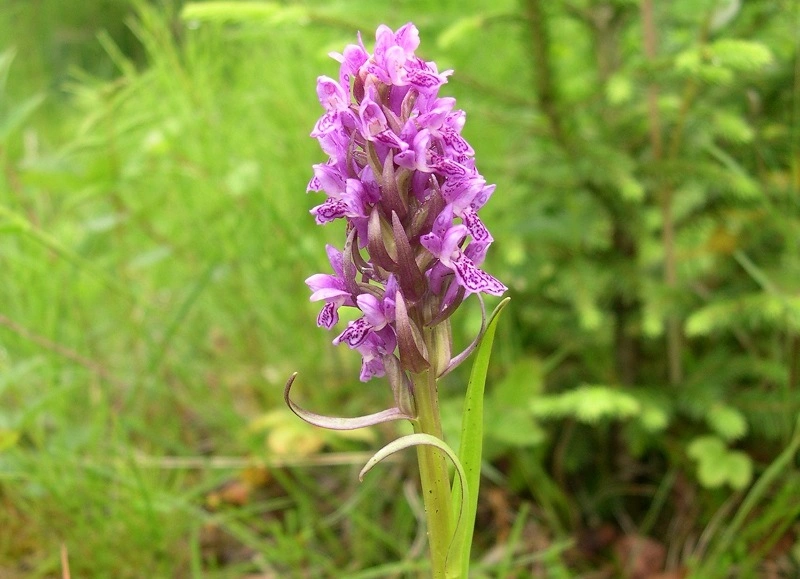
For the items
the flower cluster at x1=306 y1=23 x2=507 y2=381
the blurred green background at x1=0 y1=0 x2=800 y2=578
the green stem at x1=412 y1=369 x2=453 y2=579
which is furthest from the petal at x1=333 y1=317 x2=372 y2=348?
the blurred green background at x1=0 y1=0 x2=800 y2=578

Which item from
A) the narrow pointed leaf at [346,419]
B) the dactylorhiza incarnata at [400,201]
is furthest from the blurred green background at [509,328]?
the dactylorhiza incarnata at [400,201]

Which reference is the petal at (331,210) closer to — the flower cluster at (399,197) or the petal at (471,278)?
the flower cluster at (399,197)

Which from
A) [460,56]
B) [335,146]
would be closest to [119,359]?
[460,56]

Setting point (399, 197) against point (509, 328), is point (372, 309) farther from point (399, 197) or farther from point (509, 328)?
point (509, 328)

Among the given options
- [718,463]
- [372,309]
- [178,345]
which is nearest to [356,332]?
[372,309]

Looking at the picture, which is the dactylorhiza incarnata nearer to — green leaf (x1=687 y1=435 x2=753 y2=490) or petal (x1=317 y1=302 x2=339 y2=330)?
petal (x1=317 y1=302 x2=339 y2=330)
